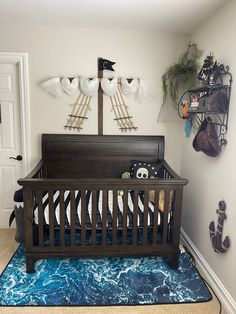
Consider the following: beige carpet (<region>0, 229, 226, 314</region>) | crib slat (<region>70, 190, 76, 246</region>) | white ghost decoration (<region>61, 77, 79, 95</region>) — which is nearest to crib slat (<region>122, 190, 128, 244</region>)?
crib slat (<region>70, 190, 76, 246</region>)

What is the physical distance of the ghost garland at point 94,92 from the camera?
278 cm

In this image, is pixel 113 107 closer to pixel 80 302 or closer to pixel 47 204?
pixel 47 204

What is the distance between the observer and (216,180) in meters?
2.16

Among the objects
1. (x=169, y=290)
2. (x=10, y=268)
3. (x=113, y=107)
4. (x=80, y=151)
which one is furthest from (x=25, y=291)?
(x=113, y=107)

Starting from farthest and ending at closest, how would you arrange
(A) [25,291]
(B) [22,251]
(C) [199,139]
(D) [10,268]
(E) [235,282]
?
(B) [22,251]
(D) [10,268]
(C) [199,139]
(A) [25,291]
(E) [235,282]

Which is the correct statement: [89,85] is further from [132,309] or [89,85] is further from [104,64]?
[132,309]

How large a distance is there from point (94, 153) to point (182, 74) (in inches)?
52.4

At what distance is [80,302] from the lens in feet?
6.17

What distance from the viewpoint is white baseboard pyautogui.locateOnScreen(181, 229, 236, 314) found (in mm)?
1837

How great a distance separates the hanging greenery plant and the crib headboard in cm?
57

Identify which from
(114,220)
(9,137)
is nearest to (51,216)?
(114,220)

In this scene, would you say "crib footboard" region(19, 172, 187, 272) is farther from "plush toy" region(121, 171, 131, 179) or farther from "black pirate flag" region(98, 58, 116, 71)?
"black pirate flag" region(98, 58, 116, 71)

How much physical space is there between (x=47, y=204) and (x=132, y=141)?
1.22m

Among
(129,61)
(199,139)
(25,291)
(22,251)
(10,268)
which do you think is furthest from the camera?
(129,61)
